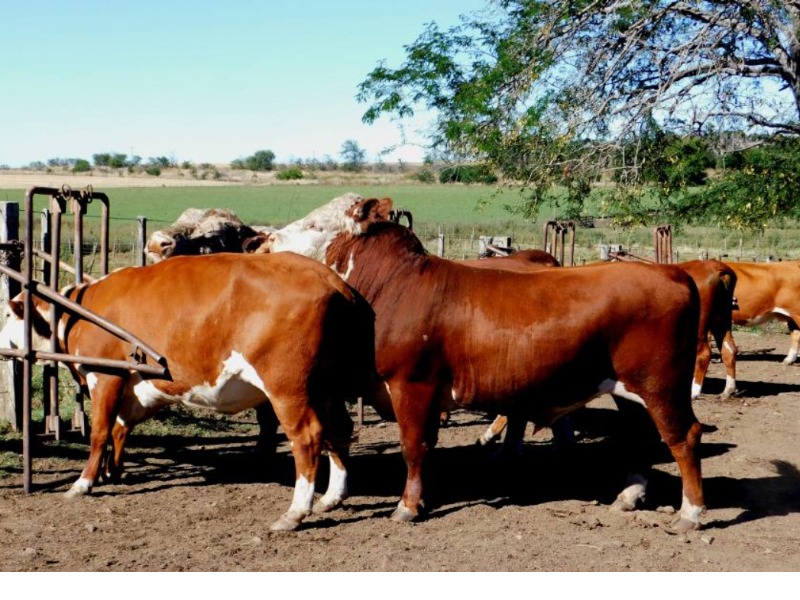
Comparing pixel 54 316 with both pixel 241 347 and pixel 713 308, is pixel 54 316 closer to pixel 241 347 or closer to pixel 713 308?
pixel 241 347

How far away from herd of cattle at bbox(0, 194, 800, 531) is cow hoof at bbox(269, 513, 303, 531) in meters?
0.01

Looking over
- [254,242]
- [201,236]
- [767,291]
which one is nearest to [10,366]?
[254,242]

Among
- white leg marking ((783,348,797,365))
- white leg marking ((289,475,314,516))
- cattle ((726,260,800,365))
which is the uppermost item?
cattle ((726,260,800,365))

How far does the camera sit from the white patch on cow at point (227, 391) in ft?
20.7

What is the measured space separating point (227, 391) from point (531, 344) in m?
2.17

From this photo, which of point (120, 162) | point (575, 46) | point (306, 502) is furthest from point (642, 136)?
point (120, 162)

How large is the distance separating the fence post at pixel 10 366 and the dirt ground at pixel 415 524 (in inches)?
37.6

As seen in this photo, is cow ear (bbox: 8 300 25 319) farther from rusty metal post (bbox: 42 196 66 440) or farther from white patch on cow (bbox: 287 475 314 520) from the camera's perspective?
white patch on cow (bbox: 287 475 314 520)

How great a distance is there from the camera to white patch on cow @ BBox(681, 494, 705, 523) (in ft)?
20.5

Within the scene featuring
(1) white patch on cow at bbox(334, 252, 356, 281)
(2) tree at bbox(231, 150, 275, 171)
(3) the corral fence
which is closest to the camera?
(3) the corral fence

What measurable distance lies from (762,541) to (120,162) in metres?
101

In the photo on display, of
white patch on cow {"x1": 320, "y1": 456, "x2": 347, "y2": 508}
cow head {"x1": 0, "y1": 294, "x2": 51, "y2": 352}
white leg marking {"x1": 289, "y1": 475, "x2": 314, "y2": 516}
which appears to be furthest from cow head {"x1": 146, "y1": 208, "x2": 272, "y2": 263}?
white leg marking {"x1": 289, "y1": 475, "x2": 314, "y2": 516}

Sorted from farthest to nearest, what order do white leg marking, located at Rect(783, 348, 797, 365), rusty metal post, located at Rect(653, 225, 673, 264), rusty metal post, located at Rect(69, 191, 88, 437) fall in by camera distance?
rusty metal post, located at Rect(653, 225, 673, 264) < white leg marking, located at Rect(783, 348, 797, 365) < rusty metal post, located at Rect(69, 191, 88, 437)

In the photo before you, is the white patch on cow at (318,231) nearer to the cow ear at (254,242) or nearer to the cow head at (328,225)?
the cow head at (328,225)
